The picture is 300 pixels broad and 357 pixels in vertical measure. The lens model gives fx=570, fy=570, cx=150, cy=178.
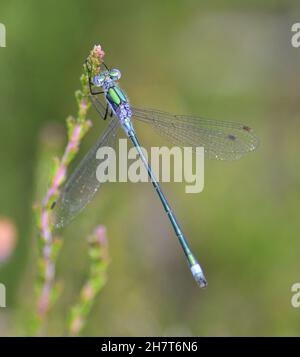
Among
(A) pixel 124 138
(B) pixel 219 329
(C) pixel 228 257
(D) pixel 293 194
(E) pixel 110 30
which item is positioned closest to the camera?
(A) pixel 124 138

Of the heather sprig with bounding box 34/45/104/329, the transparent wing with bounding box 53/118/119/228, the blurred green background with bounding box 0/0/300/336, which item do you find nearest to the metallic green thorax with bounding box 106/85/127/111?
the transparent wing with bounding box 53/118/119/228

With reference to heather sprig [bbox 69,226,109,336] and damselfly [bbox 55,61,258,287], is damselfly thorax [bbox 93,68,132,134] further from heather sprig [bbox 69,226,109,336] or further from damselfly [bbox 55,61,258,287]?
heather sprig [bbox 69,226,109,336]

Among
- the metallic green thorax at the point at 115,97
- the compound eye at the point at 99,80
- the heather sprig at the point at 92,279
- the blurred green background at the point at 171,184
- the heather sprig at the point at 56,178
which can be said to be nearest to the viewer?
the heather sprig at the point at 56,178

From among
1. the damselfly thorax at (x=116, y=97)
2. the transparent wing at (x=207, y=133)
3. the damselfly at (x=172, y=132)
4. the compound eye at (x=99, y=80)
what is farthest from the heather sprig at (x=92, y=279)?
the transparent wing at (x=207, y=133)

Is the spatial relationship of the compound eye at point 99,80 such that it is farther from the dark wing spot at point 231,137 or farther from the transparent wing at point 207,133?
the dark wing spot at point 231,137

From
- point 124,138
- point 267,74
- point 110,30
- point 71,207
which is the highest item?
point 110,30

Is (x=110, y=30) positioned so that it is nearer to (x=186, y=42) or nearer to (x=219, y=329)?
(x=186, y=42)

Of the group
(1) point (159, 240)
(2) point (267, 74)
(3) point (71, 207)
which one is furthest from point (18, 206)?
(2) point (267, 74)
